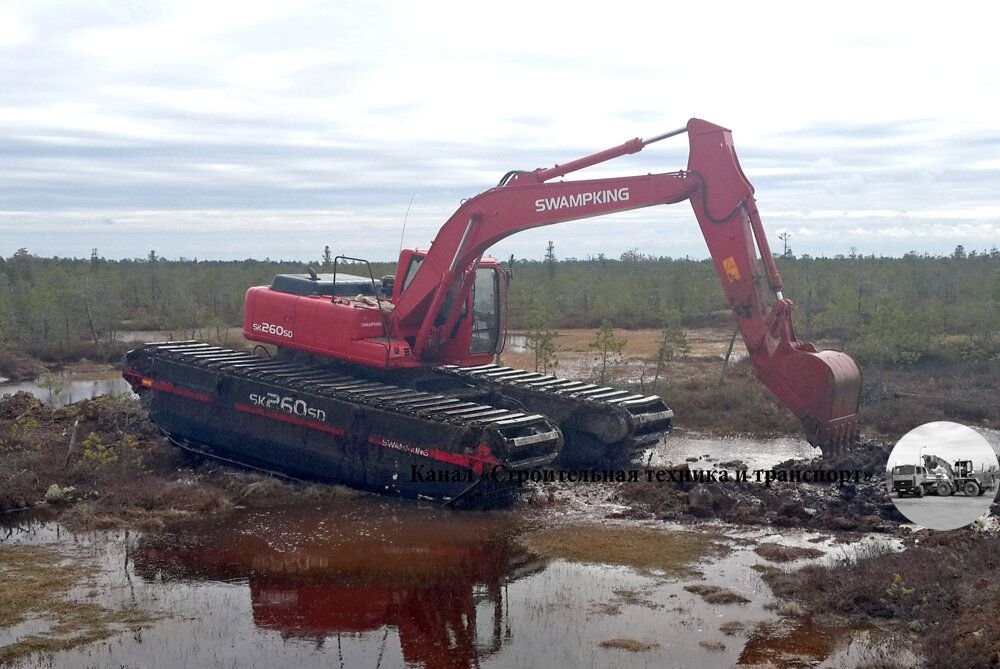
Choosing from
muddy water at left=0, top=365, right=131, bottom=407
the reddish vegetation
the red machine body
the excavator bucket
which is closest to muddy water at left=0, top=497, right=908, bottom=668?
the reddish vegetation

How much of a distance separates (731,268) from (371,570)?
18.7ft

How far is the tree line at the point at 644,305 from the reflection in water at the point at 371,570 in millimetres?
14153

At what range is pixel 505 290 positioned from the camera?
15.5 metres

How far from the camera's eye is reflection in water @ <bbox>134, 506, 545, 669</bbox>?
8891 mm

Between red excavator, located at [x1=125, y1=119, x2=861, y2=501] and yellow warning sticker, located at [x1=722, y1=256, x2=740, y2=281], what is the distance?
26 mm

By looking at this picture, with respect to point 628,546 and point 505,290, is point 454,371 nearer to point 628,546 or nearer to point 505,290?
point 505,290

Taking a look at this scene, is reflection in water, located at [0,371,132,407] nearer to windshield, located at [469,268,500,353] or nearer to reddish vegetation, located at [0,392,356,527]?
reddish vegetation, located at [0,392,356,527]

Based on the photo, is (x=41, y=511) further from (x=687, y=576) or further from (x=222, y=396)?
(x=687, y=576)

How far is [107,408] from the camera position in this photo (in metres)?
18.3

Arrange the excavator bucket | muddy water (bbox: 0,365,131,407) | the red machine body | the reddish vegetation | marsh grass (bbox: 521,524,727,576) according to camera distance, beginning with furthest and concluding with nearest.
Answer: muddy water (bbox: 0,365,131,407)
the reddish vegetation
the red machine body
the excavator bucket
marsh grass (bbox: 521,524,727,576)

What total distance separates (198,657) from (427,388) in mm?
7408

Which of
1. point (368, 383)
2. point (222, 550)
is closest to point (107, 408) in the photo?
point (368, 383)

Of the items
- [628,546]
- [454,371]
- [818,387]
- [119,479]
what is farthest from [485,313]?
[119,479]

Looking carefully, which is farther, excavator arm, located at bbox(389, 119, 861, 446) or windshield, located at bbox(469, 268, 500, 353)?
windshield, located at bbox(469, 268, 500, 353)
